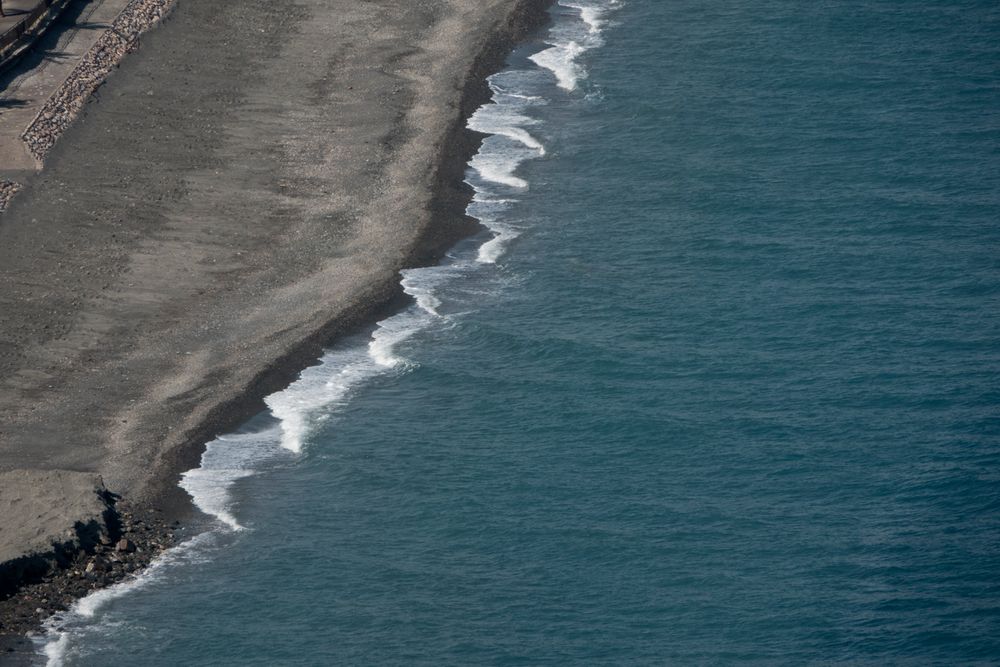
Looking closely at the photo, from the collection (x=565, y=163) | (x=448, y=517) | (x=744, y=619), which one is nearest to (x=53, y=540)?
(x=448, y=517)

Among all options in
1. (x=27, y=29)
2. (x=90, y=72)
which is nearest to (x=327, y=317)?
(x=90, y=72)

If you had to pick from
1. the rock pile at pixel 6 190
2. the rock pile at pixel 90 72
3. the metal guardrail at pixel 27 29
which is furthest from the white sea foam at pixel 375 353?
the metal guardrail at pixel 27 29

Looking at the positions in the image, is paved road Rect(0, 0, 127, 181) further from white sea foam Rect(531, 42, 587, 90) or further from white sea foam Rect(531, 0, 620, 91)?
white sea foam Rect(531, 0, 620, 91)

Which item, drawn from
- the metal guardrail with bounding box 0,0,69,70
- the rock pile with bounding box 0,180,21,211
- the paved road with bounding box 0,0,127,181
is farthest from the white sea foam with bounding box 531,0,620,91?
the rock pile with bounding box 0,180,21,211

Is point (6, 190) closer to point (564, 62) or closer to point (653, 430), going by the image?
point (653, 430)

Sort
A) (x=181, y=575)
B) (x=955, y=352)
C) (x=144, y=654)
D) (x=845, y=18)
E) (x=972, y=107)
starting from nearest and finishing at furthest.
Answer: (x=144, y=654)
(x=181, y=575)
(x=955, y=352)
(x=972, y=107)
(x=845, y=18)

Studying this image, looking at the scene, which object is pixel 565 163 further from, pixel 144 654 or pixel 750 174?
pixel 144 654

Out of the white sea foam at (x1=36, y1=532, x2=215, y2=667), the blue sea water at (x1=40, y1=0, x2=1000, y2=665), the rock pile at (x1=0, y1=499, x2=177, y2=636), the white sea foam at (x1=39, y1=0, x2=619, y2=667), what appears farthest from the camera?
the white sea foam at (x1=39, y1=0, x2=619, y2=667)

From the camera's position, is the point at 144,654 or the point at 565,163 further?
the point at 565,163
